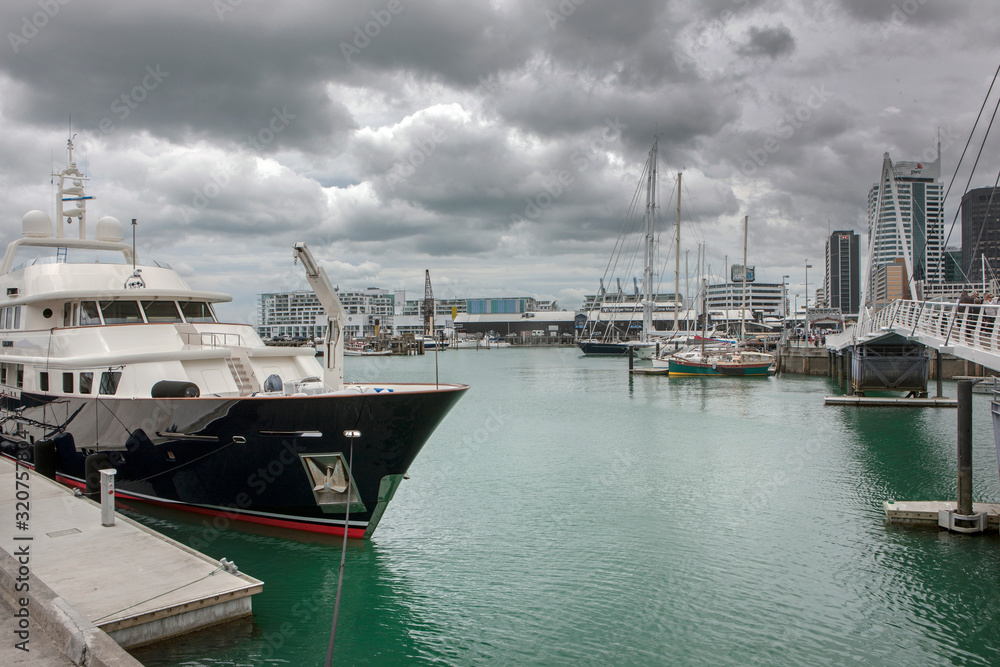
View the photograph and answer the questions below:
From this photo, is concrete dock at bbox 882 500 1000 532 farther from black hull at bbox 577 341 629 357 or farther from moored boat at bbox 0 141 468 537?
black hull at bbox 577 341 629 357

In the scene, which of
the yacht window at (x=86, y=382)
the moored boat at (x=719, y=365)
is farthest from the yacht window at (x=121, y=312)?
the moored boat at (x=719, y=365)

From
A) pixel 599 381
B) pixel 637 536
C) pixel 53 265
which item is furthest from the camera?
pixel 599 381

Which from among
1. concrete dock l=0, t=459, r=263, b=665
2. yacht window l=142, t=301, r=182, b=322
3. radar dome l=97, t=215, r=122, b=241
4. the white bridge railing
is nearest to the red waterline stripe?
concrete dock l=0, t=459, r=263, b=665

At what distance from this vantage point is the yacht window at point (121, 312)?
15.4m

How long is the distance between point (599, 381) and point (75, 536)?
49701mm

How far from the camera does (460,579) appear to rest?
1209 centimetres

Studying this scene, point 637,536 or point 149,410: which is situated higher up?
point 149,410

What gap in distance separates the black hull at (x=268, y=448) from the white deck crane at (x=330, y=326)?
1.69 meters

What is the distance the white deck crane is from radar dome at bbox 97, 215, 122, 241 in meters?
10.2

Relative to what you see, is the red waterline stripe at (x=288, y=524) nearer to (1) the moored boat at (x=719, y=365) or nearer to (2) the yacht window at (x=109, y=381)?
(2) the yacht window at (x=109, y=381)

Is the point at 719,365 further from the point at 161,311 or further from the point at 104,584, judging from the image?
the point at 104,584

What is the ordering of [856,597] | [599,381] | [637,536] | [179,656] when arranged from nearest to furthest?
[179,656]
[856,597]
[637,536]
[599,381]

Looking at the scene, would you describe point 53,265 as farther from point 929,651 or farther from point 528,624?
point 929,651

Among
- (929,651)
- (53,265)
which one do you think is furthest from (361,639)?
(53,265)
